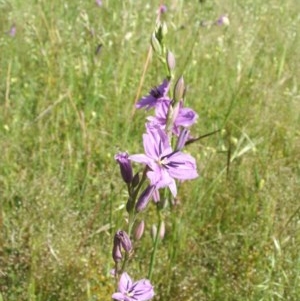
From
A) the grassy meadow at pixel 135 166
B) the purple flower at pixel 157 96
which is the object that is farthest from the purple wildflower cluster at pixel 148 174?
the grassy meadow at pixel 135 166

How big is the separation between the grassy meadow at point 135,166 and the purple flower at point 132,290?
0.60 meters

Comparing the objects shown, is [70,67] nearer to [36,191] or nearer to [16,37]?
[16,37]

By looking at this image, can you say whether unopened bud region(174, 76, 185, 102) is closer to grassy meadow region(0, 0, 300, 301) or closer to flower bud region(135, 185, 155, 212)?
flower bud region(135, 185, 155, 212)

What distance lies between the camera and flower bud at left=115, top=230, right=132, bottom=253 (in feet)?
4.61

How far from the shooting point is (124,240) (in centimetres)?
141

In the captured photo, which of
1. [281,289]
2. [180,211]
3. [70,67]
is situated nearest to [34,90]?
[70,67]

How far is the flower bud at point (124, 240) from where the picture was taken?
1.40 m

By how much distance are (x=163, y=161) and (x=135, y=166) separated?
1.51 metres

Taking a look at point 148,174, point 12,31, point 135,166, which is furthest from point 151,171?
point 12,31

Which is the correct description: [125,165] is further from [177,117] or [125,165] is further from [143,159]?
[177,117]

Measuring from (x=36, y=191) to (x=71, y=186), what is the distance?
262 millimetres

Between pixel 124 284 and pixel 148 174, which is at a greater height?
pixel 148 174

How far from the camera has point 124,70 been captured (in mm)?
3592

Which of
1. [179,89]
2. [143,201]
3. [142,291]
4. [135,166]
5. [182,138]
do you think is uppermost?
[179,89]
